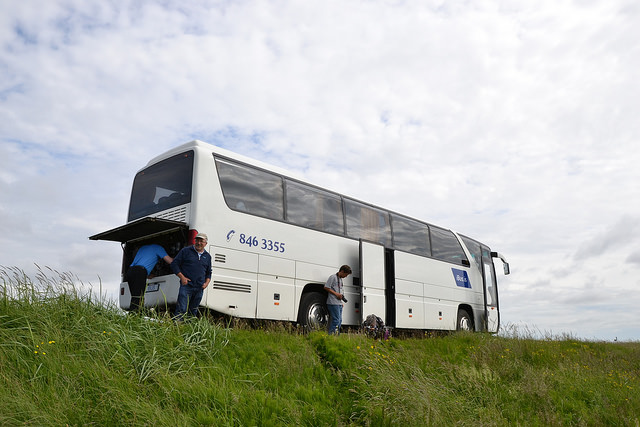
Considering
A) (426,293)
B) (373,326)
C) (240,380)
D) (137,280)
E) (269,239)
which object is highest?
(269,239)

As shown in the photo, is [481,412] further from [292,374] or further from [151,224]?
[151,224]

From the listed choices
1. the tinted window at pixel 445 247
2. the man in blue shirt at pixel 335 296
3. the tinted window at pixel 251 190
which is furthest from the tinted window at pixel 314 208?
A: the tinted window at pixel 445 247

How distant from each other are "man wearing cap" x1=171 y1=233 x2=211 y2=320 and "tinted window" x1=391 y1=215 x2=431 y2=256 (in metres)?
6.38

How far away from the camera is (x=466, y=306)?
656 inches

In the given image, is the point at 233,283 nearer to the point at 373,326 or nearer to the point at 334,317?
the point at 334,317

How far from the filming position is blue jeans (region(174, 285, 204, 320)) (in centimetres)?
866

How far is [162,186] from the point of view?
10281 millimetres

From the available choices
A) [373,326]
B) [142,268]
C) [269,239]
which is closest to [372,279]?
[373,326]

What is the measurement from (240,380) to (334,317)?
433cm

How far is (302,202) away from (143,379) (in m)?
5.61

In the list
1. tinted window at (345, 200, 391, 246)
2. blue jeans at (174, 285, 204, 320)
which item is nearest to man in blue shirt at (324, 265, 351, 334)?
tinted window at (345, 200, 391, 246)

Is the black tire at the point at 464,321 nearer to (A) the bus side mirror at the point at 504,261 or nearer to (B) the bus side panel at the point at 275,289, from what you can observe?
(A) the bus side mirror at the point at 504,261

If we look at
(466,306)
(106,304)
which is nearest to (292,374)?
(106,304)

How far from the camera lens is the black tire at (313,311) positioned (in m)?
10.8
